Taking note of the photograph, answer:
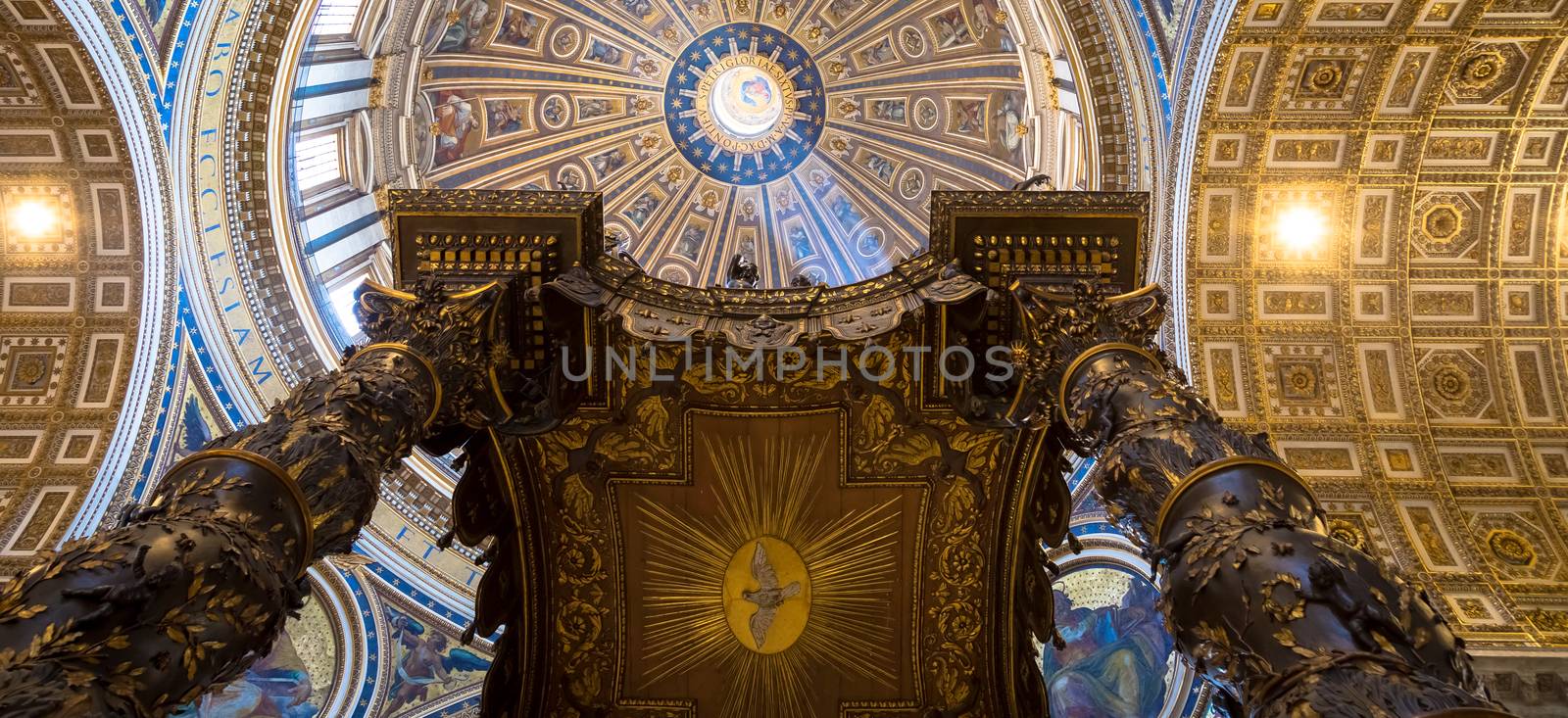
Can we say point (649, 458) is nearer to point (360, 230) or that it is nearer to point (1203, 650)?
point (1203, 650)

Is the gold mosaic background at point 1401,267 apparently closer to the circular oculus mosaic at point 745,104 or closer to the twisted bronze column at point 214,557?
the twisted bronze column at point 214,557

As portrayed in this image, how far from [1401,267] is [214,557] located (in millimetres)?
14008

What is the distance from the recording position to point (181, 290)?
40.5 ft

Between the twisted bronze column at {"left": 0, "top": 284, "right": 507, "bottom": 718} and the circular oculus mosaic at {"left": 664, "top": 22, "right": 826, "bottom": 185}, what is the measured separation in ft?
58.0

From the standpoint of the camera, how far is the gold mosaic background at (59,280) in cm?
1134

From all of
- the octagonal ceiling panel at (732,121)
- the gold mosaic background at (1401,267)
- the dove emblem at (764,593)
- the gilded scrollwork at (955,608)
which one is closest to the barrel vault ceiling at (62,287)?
the octagonal ceiling panel at (732,121)

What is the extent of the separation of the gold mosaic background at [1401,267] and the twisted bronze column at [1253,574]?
8.27 metres

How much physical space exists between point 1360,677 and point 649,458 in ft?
16.5

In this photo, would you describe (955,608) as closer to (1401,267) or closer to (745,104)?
(1401,267)

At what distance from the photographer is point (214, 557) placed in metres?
3.88

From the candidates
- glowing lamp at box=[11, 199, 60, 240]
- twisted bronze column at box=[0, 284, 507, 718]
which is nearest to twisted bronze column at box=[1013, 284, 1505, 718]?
twisted bronze column at box=[0, 284, 507, 718]

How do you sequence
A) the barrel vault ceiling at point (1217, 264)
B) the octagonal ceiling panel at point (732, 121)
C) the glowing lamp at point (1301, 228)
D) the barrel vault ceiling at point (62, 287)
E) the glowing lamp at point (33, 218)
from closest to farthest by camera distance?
1. the barrel vault ceiling at point (62, 287)
2. the barrel vault ceiling at point (1217, 264)
3. the glowing lamp at point (33, 218)
4. the glowing lamp at point (1301, 228)
5. the octagonal ceiling panel at point (732, 121)

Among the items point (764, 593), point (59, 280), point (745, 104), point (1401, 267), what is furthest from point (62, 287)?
point (1401, 267)

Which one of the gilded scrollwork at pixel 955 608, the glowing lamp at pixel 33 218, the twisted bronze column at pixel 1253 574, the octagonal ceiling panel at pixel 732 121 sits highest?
the octagonal ceiling panel at pixel 732 121
